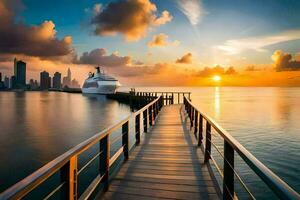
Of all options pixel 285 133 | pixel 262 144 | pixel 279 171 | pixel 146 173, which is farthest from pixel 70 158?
pixel 285 133

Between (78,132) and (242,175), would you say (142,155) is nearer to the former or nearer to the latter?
(242,175)

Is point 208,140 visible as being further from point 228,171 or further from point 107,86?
point 107,86

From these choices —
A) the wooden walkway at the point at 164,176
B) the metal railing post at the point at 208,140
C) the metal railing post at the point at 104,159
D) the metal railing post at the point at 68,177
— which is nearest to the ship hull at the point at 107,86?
the wooden walkway at the point at 164,176

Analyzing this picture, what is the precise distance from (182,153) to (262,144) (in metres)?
13.8

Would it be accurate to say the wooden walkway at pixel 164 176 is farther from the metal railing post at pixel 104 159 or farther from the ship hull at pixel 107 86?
the ship hull at pixel 107 86

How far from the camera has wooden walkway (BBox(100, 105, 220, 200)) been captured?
155 inches

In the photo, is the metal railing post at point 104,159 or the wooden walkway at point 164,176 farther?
the metal railing post at point 104,159

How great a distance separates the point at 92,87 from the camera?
94375 millimetres

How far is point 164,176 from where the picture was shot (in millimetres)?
4770

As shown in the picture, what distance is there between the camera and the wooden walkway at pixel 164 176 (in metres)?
3.93

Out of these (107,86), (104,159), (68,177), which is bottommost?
(104,159)

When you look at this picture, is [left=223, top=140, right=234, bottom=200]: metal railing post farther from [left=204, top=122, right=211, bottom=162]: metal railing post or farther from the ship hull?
the ship hull

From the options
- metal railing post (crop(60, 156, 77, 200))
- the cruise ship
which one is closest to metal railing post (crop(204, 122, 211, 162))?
metal railing post (crop(60, 156, 77, 200))

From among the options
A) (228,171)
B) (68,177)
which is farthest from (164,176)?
(68,177)
